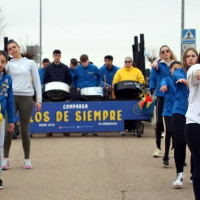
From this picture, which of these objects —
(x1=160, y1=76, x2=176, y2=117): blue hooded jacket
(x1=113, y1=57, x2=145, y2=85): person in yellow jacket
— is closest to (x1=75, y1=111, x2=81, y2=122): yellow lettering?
(x1=113, y1=57, x2=145, y2=85): person in yellow jacket

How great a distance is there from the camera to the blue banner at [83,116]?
18219mm

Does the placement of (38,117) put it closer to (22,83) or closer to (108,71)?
(108,71)

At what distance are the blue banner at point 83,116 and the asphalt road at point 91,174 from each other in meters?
1.87

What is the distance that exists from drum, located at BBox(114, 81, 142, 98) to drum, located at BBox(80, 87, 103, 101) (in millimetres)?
395

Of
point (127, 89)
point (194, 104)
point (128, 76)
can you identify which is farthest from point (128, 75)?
point (194, 104)

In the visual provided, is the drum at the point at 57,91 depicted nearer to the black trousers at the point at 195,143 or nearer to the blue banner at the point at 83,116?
the blue banner at the point at 83,116

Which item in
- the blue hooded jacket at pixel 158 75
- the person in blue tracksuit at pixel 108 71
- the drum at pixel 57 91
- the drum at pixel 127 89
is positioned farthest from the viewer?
the person in blue tracksuit at pixel 108 71

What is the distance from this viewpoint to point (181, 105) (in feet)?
30.2

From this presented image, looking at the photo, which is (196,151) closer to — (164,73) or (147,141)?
(164,73)

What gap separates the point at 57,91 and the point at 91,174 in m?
7.32

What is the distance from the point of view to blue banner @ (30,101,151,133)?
18219mm

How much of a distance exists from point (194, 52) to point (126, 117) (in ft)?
33.0

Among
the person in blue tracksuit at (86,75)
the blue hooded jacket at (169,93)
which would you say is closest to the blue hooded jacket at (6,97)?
the blue hooded jacket at (169,93)

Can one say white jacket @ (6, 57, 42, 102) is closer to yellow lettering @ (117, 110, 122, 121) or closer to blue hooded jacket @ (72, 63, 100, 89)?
yellow lettering @ (117, 110, 122, 121)
